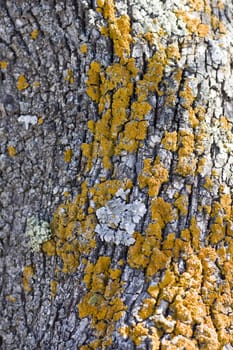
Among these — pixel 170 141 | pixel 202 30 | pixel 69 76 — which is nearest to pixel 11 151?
pixel 69 76

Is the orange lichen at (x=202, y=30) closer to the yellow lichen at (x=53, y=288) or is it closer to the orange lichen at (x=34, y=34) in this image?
the orange lichen at (x=34, y=34)

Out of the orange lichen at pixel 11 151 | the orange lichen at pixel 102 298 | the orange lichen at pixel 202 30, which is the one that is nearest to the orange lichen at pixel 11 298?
the orange lichen at pixel 102 298

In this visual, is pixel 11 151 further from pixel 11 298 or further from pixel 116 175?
pixel 11 298

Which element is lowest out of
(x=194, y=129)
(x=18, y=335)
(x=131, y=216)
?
(x=18, y=335)

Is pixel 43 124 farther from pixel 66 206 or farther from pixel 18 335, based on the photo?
pixel 18 335

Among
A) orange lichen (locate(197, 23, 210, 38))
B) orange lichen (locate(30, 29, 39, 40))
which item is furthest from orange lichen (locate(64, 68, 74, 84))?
orange lichen (locate(197, 23, 210, 38))

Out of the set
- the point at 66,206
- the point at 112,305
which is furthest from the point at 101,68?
the point at 112,305

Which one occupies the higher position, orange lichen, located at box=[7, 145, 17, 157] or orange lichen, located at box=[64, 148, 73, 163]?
orange lichen, located at box=[7, 145, 17, 157]

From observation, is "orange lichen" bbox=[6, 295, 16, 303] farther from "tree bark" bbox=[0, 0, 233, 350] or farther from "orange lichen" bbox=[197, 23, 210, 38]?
"orange lichen" bbox=[197, 23, 210, 38]
